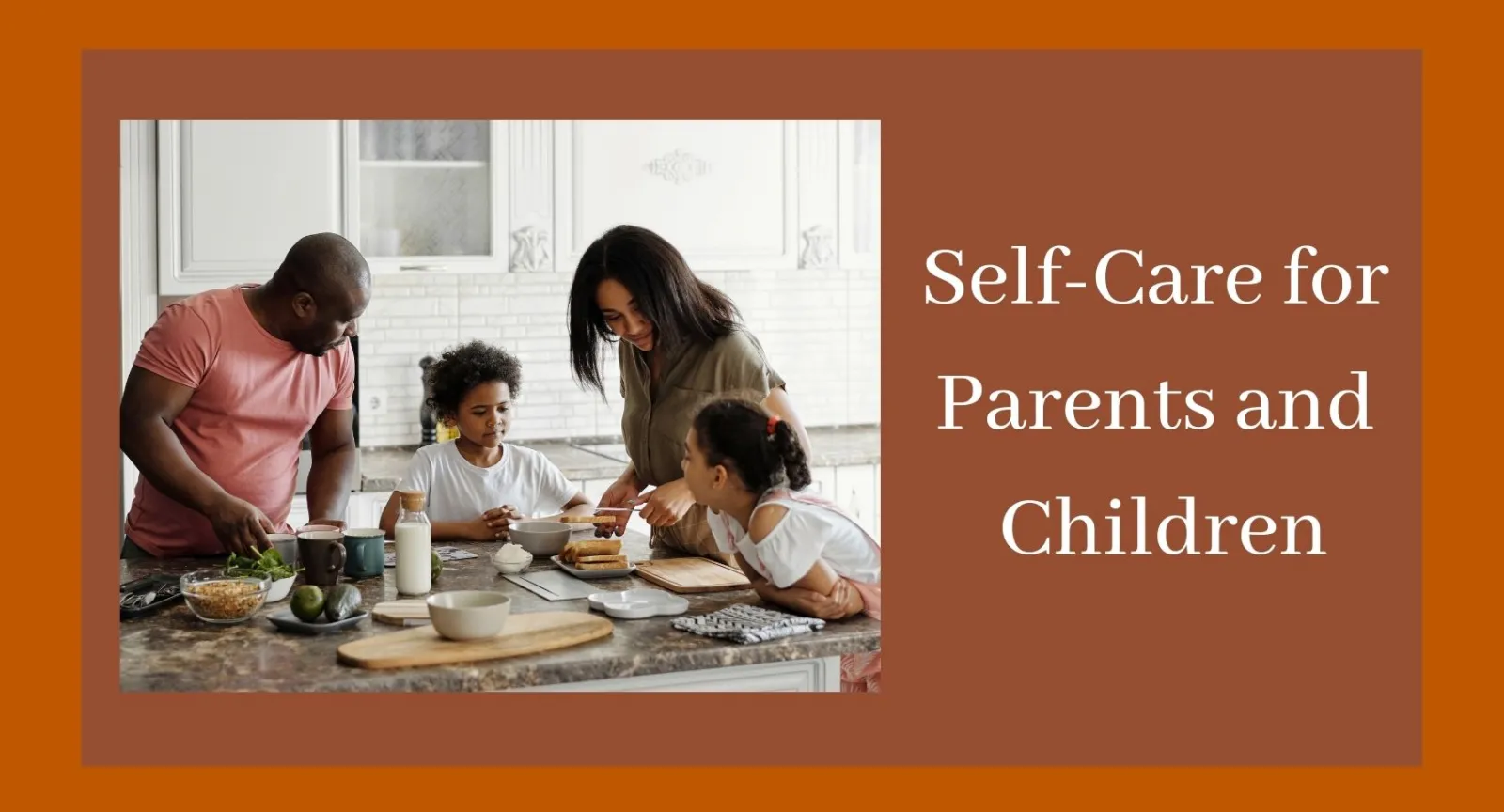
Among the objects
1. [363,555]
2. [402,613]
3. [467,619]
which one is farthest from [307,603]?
[363,555]

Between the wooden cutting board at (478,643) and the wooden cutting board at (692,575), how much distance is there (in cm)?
33

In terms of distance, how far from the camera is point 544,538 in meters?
3.05

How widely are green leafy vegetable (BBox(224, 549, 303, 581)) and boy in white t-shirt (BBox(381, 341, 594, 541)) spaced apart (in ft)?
2.45

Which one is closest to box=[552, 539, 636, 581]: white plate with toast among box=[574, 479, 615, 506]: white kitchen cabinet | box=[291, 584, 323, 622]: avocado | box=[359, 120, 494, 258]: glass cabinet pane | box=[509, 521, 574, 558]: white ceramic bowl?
box=[509, 521, 574, 558]: white ceramic bowl

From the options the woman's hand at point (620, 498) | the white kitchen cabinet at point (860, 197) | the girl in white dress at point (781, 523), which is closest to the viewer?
the girl in white dress at point (781, 523)

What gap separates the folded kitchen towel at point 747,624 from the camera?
2.37 m

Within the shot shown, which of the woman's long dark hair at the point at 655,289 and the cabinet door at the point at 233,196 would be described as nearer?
the woman's long dark hair at the point at 655,289

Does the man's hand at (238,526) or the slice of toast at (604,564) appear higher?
the man's hand at (238,526)

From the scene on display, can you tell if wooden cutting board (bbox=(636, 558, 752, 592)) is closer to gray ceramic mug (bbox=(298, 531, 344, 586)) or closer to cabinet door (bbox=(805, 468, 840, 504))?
gray ceramic mug (bbox=(298, 531, 344, 586))

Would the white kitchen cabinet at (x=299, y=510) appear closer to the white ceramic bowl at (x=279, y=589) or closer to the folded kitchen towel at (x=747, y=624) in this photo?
the white ceramic bowl at (x=279, y=589)

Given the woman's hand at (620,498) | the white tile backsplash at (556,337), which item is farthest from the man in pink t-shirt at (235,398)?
the white tile backsplash at (556,337)

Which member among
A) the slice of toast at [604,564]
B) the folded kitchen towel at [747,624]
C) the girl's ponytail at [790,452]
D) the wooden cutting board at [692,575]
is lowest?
the folded kitchen towel at [747,624]

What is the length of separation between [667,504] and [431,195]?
2.32 m
